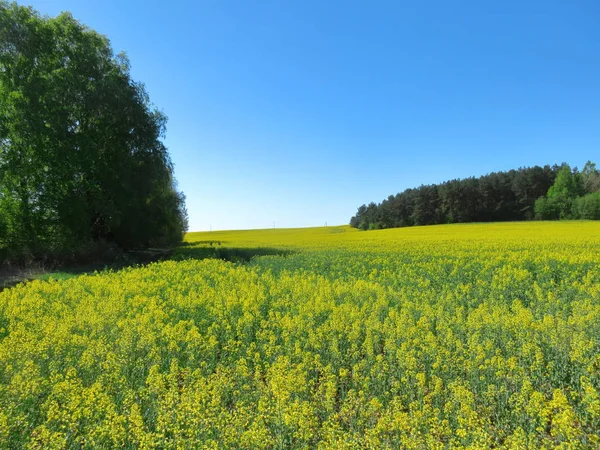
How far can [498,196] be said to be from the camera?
273ft

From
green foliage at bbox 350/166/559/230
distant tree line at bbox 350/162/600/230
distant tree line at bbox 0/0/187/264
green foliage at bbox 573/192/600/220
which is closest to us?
distant tree line at bbox 0/0/187/264

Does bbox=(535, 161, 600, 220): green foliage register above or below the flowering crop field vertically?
above

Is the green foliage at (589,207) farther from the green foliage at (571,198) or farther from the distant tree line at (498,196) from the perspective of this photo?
the distant tree line at (498,196)

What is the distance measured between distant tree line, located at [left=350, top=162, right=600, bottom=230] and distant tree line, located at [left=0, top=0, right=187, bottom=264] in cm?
7251

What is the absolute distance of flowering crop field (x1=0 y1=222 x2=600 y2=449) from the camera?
400 cm

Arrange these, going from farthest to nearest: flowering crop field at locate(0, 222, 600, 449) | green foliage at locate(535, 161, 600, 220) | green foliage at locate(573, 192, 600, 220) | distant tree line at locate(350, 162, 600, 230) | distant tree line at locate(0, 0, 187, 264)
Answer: distant tree line at locate(350, 162, 600, 230)
green foliage at locate(535, 161, 600, 220)
green foliage at locate(573, 192, 600, 220)
distant tree line at locate(0, 0, 187, 264)
flowering crop field at locate(0, 222, 600, 449)

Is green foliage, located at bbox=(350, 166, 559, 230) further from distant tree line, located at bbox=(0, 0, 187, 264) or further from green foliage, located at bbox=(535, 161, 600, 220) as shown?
distant tree line, located at bbox=(0, 0, 187, 264)

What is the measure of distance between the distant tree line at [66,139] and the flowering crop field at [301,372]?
11635 millimetres

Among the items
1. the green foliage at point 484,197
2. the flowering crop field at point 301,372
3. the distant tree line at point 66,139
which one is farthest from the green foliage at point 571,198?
the distant tree line at point 66,139

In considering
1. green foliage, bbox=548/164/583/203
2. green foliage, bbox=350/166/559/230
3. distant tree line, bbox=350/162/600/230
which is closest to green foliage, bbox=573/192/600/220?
distant tree line, bbox=350/162/600/230

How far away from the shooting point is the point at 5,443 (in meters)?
3.85

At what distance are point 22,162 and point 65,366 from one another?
20.0 metres

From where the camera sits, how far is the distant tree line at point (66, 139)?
2034cm

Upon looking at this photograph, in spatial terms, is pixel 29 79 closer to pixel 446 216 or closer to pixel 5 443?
pixel 5 443
